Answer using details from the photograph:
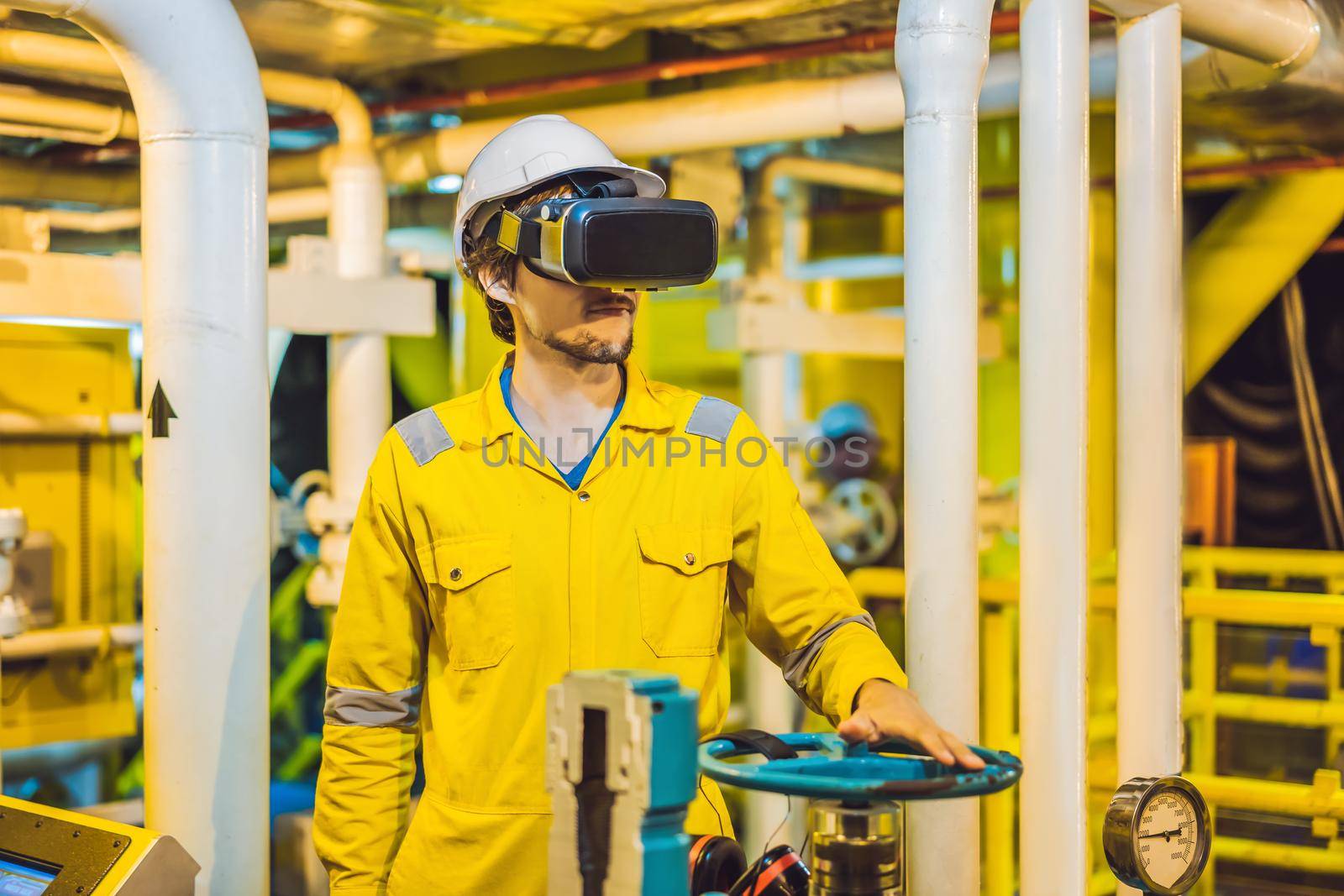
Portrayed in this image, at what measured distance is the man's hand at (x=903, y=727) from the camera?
142 centimetres

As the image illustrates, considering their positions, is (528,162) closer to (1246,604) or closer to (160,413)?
(160,413)

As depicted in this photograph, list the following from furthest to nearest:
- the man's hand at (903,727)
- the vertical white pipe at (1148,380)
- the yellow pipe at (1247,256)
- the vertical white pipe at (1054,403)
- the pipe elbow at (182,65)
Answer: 1. the yellow pipe at (1247,256)
2. the vertical white pipe at (1148,380)
3. the vertical white pipe at (1054,403)
4. the pipe elbow at (182,65)
5. the man's hand at (903,727)

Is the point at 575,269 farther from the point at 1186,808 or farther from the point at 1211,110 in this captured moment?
the point at 1211,110

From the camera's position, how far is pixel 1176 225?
2512 mm

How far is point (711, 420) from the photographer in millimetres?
1887

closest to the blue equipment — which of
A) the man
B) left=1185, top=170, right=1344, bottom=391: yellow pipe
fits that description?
the man

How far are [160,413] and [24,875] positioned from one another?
0.65 metres

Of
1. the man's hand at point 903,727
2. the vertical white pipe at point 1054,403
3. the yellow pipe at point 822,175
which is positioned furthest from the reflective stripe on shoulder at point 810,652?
the yellow pipe at point 822,175

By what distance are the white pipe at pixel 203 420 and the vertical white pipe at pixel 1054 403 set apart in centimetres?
115

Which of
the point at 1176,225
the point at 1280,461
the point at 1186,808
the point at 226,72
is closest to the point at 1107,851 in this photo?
the point at 1186,808

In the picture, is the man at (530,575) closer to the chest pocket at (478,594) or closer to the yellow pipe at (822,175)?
A: the chest pocket at (478,594)

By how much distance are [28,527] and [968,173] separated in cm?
230

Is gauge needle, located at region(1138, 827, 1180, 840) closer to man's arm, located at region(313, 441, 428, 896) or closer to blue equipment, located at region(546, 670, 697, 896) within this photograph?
blue equipment, located at region(546, 670, 697, 896)

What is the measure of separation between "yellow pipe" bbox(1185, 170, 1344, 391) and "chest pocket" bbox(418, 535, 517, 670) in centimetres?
397
